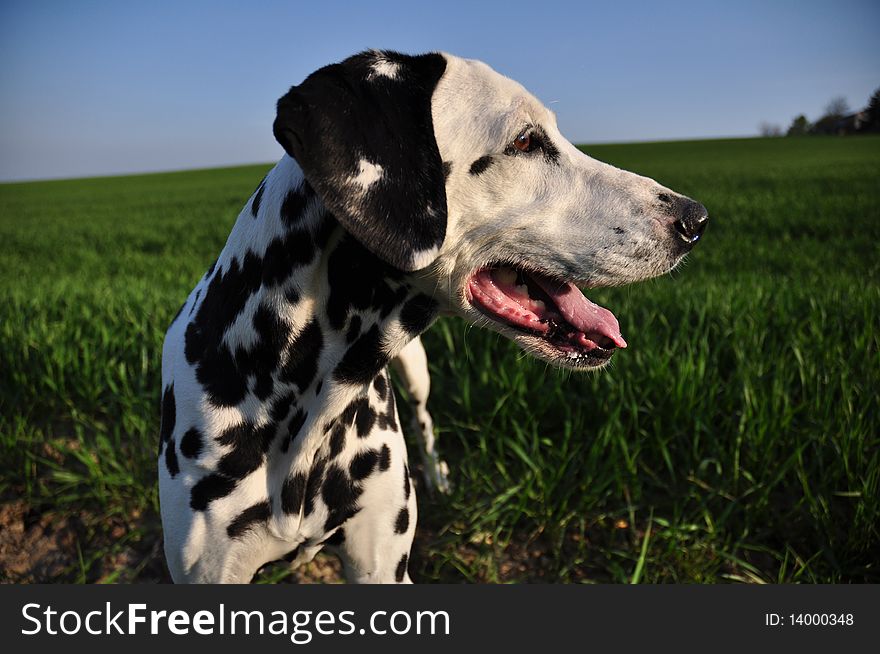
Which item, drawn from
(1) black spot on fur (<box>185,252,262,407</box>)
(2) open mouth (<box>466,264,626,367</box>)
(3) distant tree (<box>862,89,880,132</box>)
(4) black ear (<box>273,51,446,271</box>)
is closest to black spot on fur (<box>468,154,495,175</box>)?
(4) black ear (<box>273,51,446,271</box>)

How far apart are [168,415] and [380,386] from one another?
2.42 feet

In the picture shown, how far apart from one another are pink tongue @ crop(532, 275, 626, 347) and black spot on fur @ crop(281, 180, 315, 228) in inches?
29.2

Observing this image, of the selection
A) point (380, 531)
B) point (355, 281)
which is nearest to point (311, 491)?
point (380, 531)

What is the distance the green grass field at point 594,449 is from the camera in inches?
122

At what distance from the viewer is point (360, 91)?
1689 millimetres

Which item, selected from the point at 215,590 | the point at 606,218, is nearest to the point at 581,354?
the point at 606,218

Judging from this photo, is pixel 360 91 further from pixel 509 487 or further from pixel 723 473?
pixel 723 473

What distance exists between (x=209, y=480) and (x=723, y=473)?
2.44 m

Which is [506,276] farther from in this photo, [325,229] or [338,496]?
[338,496]

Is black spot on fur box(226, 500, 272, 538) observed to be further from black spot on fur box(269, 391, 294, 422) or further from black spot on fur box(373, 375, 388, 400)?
black spot on fur box(373, 375, 388, 400)

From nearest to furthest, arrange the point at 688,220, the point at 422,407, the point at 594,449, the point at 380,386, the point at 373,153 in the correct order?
the point at 373,153 < the point at 688,220 < the point at 380,386 < the point at 594,449 < the point at 422,407

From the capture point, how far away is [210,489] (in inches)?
83.6

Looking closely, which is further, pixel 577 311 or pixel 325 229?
pixel 577 311

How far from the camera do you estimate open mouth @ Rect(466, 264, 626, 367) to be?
6.72 feet
